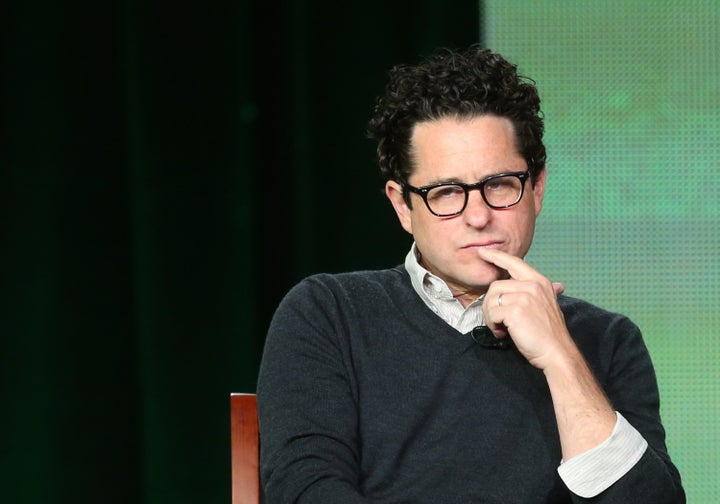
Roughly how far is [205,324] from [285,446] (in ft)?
3.88

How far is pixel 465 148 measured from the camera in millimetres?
1638

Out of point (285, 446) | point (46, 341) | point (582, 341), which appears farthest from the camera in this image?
point (46, 341)

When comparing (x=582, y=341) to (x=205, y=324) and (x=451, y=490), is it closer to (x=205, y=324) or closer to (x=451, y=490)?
(x=451, y=490)

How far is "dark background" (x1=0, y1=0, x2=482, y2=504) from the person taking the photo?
104 inches

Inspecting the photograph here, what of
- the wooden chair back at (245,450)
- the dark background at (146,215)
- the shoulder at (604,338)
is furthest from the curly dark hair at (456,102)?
the dark background at (146,215)

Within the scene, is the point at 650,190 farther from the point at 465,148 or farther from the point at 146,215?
the point at 146,215

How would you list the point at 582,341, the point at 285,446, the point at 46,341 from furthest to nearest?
the point at 46,341
the point at 582,341
the point at 285,446

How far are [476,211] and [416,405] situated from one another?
0.35 meters

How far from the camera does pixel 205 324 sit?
8.70 feet

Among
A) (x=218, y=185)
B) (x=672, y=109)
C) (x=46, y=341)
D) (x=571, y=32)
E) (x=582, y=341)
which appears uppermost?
(x=571, y=32)

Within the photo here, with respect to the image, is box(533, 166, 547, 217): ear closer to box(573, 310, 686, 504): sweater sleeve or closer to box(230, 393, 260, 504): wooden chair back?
box(573, 310, 686, 504): sweater sleeve

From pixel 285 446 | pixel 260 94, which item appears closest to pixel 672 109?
pixel 260 94

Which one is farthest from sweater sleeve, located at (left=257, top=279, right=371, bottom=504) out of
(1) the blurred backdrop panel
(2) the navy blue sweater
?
(1) the blurred backdrop panel

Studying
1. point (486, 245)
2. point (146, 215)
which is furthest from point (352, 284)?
point (146, 215)
